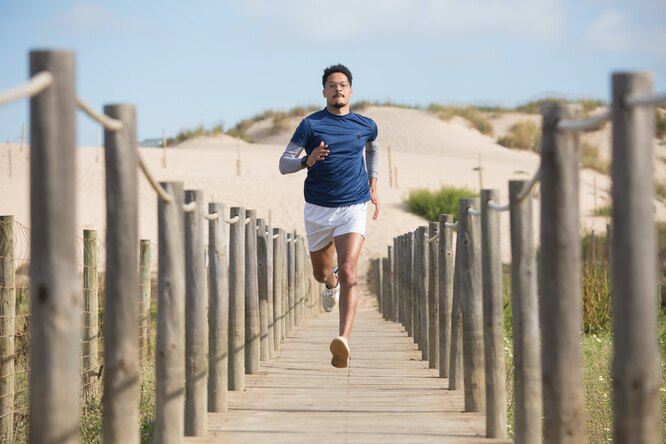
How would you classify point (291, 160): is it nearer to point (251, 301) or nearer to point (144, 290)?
point (251, 301)

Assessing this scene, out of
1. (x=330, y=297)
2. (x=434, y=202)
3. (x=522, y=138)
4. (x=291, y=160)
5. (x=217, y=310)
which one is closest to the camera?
(x=217, y=310)

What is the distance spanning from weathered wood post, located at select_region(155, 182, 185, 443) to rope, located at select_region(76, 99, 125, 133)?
2.32ft

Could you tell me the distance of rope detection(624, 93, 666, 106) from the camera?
10.5 feet

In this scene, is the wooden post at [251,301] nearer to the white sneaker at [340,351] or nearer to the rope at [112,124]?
the white sneaker at [340,351]

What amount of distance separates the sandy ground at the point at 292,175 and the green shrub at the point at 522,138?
951 mm

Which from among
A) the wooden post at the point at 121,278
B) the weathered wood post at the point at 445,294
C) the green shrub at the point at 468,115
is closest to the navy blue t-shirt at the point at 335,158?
the weathered wood post at the point at 445,294

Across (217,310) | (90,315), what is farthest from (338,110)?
(90,315)

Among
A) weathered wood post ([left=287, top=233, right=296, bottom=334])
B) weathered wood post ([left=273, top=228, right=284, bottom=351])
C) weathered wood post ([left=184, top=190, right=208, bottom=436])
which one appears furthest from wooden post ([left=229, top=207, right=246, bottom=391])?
weathered wood post ([left=287, top=233, right=296, bottom=334])

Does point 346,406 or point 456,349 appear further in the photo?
point 456,349

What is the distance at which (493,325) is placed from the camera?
577 centimetres

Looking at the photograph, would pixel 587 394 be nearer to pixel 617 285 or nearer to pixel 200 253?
pixel 200 253

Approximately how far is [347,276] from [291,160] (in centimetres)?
89

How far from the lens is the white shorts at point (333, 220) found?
8070mm

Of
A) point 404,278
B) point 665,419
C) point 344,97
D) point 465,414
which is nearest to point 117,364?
point 465,414
